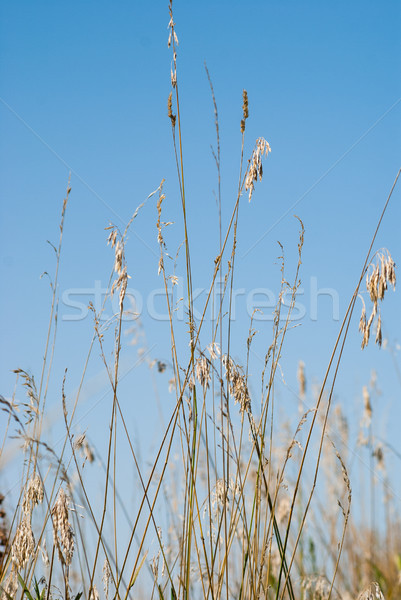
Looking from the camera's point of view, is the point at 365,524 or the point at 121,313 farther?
the point at 365,524

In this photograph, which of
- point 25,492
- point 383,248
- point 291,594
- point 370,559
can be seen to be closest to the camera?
point 291,594

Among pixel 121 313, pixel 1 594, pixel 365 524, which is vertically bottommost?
pixel 1 594

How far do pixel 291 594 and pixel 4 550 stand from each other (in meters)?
0.98

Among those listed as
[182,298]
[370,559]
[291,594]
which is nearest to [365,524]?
[370,559]

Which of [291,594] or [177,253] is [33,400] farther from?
[291,594]

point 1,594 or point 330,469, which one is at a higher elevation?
point 330,469

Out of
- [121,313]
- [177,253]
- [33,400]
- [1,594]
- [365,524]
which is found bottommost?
[1,594]

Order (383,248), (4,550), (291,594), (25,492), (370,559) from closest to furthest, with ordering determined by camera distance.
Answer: (291,594) < (25,492) < (383,248) < (4,550) < (370,559)

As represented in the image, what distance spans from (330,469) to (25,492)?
259 cm

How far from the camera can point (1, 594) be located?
170cm

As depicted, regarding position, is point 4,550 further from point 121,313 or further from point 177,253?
point 177,253

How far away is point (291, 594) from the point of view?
164 centimetres

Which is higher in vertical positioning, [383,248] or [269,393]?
[383,248]

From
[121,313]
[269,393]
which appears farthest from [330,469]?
[121,313]
